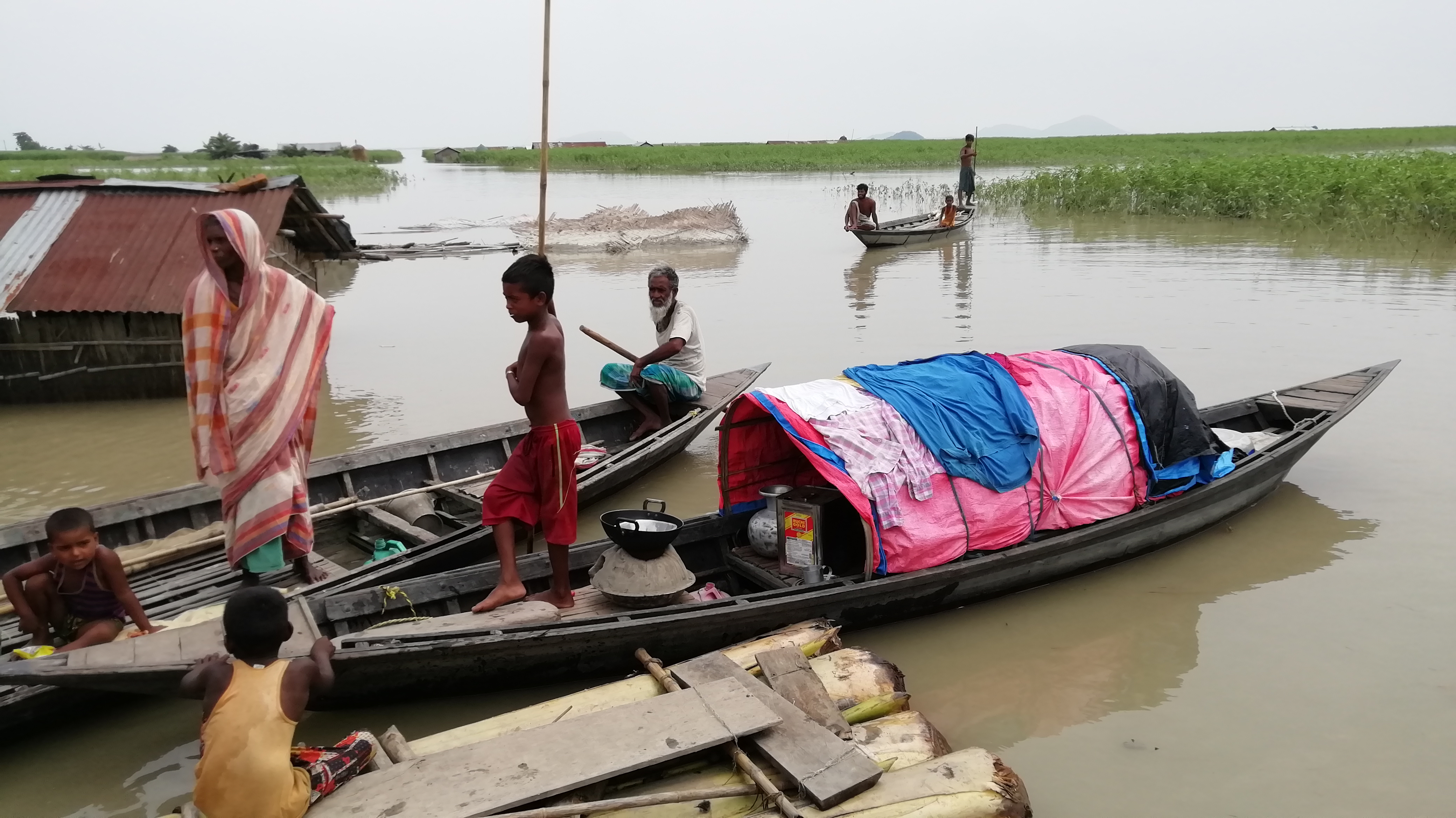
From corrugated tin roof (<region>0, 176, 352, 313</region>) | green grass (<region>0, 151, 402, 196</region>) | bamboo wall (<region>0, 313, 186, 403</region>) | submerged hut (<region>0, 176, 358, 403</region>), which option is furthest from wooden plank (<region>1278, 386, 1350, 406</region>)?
green grass (<region>0, 151, 402, 196</region>)

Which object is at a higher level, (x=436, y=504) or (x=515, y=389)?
(x=515, y=389)

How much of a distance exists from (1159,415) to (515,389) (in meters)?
3.41

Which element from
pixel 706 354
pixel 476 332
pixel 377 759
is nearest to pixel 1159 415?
pixel 377 759

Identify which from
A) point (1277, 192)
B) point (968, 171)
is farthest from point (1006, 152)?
point (1277, 192)

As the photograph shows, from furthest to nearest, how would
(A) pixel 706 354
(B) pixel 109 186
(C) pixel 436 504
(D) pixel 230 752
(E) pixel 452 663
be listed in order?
(A) pixel 706 354 < (B) pixel 109 186 < (C) pixel 436 504 < (E) pixel 452 663 < (D) pixel 230 752

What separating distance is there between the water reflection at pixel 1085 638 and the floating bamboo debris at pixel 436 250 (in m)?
14.6

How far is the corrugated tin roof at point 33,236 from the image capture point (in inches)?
316

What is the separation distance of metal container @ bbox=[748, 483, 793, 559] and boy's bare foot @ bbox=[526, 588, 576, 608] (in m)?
1.05

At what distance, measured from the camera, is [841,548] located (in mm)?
4914

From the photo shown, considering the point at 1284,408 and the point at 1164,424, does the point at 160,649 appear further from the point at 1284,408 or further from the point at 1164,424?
the point at 1284,408

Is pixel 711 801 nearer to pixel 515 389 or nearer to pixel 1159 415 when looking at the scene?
pixel 515 389

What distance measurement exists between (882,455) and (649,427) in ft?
9.21

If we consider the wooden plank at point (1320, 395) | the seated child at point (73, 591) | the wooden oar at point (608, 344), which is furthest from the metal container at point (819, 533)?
the wooden plank at point (1320, 395)

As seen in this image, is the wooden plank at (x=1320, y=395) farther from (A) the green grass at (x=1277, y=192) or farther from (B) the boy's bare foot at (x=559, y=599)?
(A) the green grass at (x=1277, y=192)
